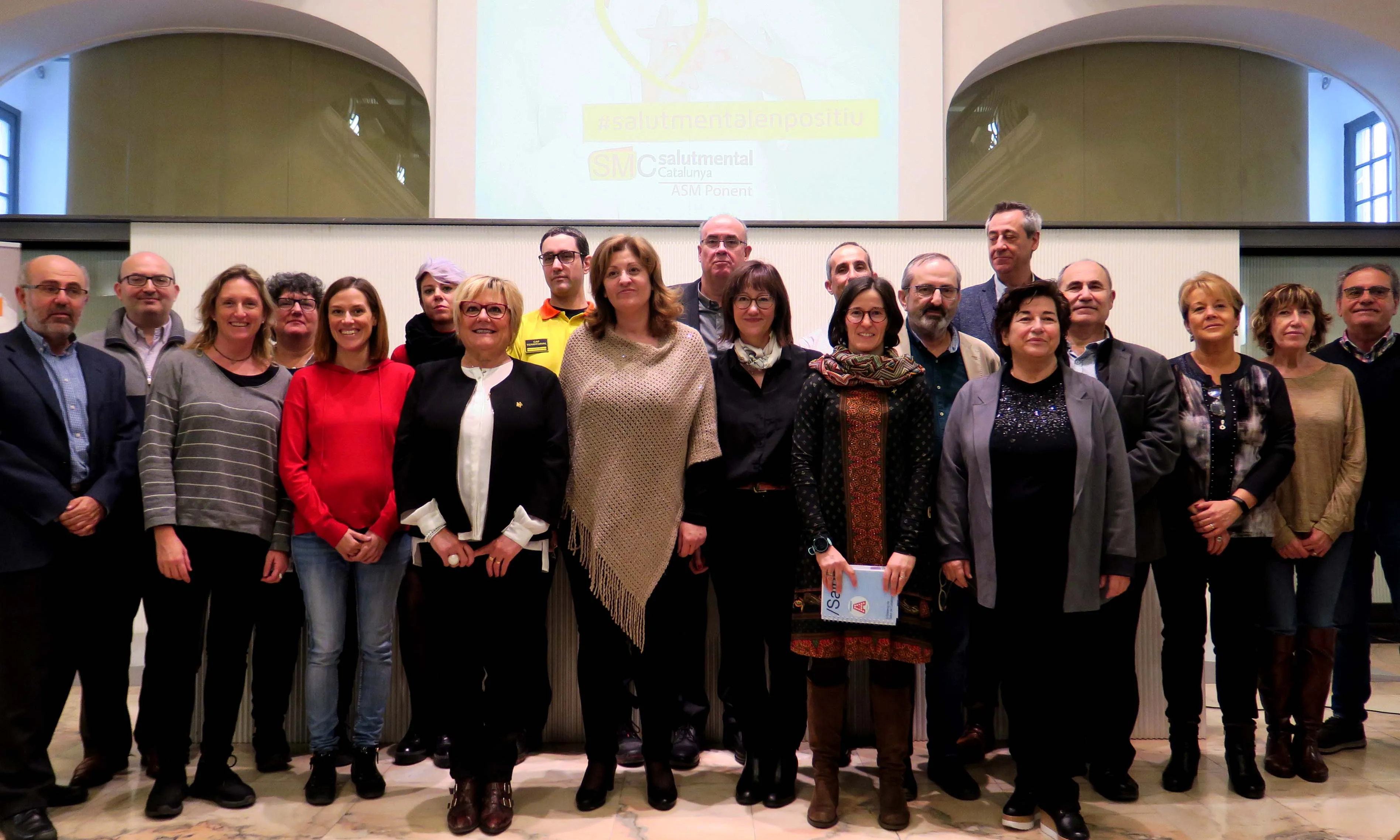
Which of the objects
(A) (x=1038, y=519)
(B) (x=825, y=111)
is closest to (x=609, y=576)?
(A) (x=1038, y=519)

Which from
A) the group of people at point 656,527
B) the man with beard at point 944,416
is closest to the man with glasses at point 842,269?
the group of people at point 656,527

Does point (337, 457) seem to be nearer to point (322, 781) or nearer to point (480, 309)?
point (480, 309)

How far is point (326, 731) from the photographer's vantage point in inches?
109

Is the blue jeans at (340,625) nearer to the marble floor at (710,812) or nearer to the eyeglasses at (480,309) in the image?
the marble floor at (710,812)

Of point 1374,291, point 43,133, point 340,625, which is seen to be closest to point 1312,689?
point 1374,291

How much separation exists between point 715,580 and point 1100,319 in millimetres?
1451

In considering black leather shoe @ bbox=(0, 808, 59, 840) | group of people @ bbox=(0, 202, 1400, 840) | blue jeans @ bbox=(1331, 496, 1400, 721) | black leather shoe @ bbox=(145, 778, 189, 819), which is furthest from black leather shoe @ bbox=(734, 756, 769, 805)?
blue jeans @ bbox=(1331, 496, 1400, 721)

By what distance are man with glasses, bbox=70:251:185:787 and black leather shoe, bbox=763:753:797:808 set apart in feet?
6.43

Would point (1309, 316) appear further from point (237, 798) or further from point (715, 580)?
point (237, 798)

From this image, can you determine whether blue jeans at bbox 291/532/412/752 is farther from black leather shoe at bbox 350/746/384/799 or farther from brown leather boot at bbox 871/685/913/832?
brown leather boot at bbox 871/685/913/832

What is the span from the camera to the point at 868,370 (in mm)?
2525

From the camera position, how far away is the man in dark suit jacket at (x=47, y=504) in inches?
98.9

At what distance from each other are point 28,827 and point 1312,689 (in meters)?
3.87

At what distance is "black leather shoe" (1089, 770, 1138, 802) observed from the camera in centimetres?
278
